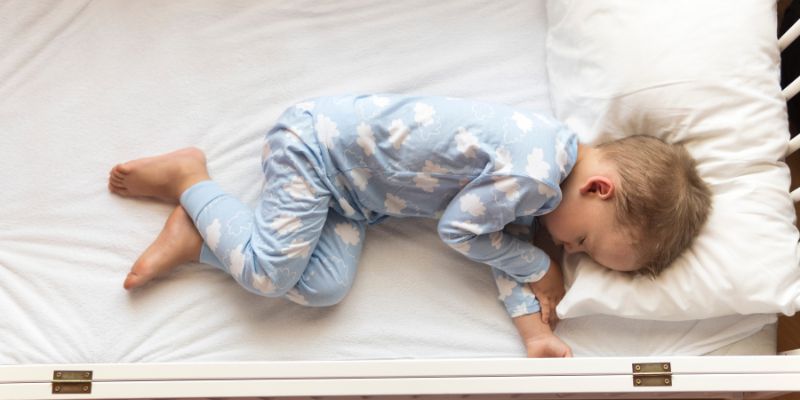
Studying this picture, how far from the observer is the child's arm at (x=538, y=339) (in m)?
1.17

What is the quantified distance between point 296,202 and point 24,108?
561 millimetres

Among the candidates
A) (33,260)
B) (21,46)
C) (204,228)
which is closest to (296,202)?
(204,228)

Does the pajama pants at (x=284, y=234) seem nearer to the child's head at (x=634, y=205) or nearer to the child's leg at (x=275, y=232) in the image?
the child's leg at (x=275, y=232)

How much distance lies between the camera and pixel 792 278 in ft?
3.57

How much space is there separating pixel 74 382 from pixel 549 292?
0.73 metres

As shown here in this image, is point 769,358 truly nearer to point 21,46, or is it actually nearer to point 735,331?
point 735,331

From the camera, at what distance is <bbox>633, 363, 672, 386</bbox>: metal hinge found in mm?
1002

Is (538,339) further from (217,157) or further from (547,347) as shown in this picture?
(217,157)

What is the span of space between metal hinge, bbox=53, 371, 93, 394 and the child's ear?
0.75 m

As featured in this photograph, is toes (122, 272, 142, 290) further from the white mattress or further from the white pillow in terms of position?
the white pillow

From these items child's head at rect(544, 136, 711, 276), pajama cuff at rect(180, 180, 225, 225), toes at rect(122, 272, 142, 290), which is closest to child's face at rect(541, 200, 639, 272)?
child's head at rect(544, 136, 711, 276)

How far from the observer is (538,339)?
118cm

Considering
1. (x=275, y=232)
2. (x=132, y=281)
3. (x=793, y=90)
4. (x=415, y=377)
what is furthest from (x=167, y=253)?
(x=793, y=90)

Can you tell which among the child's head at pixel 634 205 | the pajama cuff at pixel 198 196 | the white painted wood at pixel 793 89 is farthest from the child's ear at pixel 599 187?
the pajama cuff at pixel 198 196
